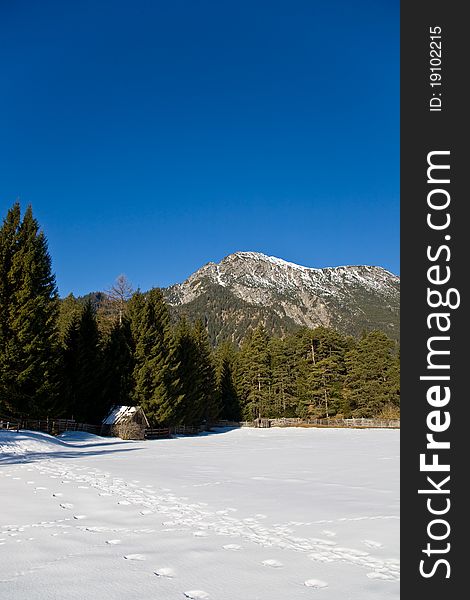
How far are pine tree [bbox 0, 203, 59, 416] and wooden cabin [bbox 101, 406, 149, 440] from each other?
548 cm

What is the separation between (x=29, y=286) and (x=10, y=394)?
659 centimetres

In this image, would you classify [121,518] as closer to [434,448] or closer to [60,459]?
[434,448]

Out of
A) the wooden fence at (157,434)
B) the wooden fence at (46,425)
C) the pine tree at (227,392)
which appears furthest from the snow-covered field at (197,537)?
the pine tree at (227,392)

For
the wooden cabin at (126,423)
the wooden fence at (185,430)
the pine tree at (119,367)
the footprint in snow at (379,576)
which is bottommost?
the wooden fence at (185,430)

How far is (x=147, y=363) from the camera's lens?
35938 millimetres

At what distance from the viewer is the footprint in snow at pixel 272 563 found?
484cm

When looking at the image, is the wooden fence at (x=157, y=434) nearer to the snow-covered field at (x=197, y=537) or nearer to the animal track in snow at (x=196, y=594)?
the snow-covered field at (x=197, y=537)

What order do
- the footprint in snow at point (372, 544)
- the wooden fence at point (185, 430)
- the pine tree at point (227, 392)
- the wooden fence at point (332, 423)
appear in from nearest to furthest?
1. the footprint in snow at point (372, 544)
2. the wooden fence at point (185, 430)
3. the wooden fence at point (332, 423)
4. the pine tree at point (227, 392)

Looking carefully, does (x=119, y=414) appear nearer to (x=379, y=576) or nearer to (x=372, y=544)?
(x=372, y=544)

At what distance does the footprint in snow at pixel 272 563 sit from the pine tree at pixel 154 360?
104 ft

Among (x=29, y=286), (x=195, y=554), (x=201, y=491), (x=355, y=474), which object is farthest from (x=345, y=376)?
(x=195, y=554)

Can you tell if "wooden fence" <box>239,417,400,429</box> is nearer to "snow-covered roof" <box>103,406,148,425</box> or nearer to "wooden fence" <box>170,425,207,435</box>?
"wooden fence" <box>170,425,207,435</box>

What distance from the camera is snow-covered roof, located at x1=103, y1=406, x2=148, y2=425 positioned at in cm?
3275

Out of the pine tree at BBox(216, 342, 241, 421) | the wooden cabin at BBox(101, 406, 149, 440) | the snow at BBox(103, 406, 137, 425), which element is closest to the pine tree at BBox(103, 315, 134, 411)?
the snow at BBox(103, 406, 137, 425)
